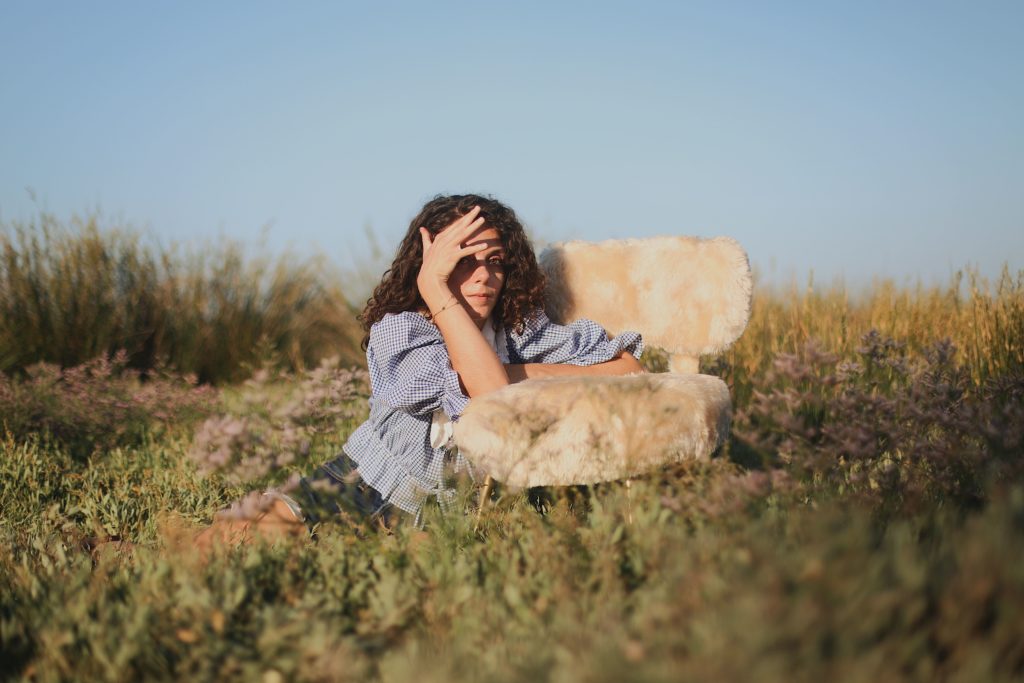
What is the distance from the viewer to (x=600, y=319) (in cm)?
340

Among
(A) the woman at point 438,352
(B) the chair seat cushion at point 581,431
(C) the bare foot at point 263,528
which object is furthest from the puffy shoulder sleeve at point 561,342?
(C) the bare foot at point 263,528

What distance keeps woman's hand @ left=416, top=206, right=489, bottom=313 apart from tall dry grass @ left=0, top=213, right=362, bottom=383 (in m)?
3.50

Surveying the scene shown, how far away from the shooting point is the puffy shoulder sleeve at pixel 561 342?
3195 millimetres

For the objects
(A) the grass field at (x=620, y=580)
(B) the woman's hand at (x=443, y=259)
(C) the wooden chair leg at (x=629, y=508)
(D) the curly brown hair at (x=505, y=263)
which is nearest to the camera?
(A) the grass field at (x=620, y=580)

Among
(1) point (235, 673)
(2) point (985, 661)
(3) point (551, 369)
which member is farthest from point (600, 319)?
(2) point (985, 661)

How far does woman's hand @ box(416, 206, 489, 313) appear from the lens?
273 cm

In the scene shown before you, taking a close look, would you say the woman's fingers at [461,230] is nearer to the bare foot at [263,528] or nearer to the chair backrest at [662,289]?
the chair backrest at [662,289]

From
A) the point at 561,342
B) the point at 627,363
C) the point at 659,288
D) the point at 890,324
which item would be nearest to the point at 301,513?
the point at 561,342

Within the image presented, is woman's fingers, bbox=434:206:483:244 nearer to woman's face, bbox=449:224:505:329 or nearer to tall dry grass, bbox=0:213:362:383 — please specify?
woman's face, bbox=449:224:505:329

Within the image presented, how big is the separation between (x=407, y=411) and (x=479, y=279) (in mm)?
579

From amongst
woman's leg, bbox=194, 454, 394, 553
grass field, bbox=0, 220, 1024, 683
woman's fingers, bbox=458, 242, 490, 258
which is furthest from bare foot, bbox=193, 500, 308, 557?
woman's fingers, bbox=458, 242, 490, 258

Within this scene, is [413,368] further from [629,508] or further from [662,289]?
[662,289]

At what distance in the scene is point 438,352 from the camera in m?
2.72

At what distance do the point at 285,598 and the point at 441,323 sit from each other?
1.08 meters
